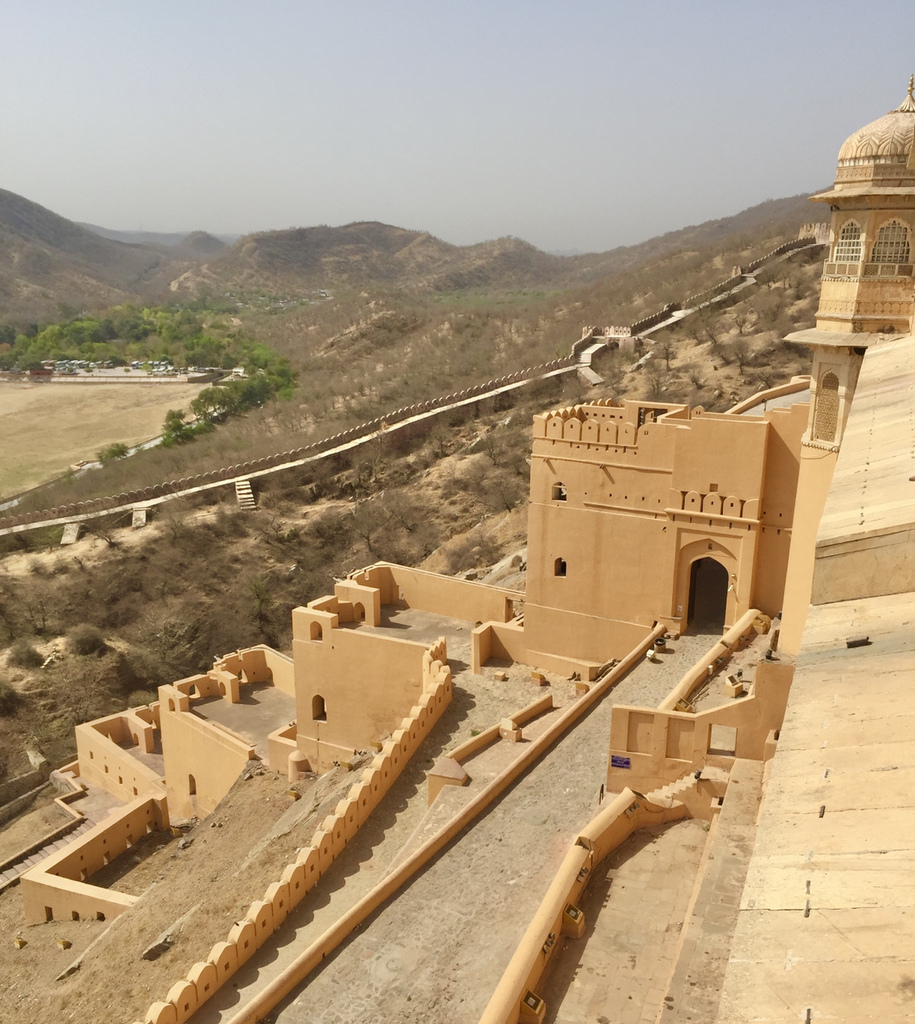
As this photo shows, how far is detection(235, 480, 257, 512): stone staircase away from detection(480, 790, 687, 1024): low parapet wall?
88.5 feet

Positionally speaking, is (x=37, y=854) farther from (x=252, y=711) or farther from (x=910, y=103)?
(x=910, y=103)

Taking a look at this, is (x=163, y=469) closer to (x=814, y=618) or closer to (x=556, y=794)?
(x=556, y=794)

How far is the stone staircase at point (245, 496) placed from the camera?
111ft

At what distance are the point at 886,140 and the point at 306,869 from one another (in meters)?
10.9

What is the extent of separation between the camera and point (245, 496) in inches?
1348

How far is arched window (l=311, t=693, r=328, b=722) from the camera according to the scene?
1681cm

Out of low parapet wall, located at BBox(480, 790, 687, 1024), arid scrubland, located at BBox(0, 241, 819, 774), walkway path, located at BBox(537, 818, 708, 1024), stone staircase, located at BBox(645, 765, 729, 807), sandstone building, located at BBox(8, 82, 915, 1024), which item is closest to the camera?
sandstone building, located at BBox(8, 82, 915, 1024)

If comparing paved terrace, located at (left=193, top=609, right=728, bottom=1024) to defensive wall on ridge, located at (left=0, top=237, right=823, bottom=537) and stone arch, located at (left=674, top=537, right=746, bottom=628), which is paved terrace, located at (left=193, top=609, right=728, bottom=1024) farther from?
defensive wall on ridge, located at (left=0, top=237, right=823, bottom=537)

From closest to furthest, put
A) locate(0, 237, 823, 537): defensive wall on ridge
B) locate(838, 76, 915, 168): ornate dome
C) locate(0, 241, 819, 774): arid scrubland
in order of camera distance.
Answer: locate(838, 76, 915, 168): ornate dome → locate(0, 241, 819, 774): arid scrubland → locate(0, 237, 823, 537): defensive wall on ridge

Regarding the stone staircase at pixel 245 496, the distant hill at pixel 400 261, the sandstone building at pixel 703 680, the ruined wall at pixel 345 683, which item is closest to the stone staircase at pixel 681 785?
the sandstone building at pixel 703 680

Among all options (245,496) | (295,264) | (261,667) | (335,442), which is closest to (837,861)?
(261,667)

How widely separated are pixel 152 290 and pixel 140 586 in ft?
372

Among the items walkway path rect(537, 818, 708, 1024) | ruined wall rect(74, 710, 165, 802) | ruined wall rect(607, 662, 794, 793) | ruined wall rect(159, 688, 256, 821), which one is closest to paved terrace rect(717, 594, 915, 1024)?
walkway path rect(537, 818, 708, 1024)

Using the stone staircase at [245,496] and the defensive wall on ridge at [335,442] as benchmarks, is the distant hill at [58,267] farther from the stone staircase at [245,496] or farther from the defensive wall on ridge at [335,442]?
the stone staircase at [245,496]
